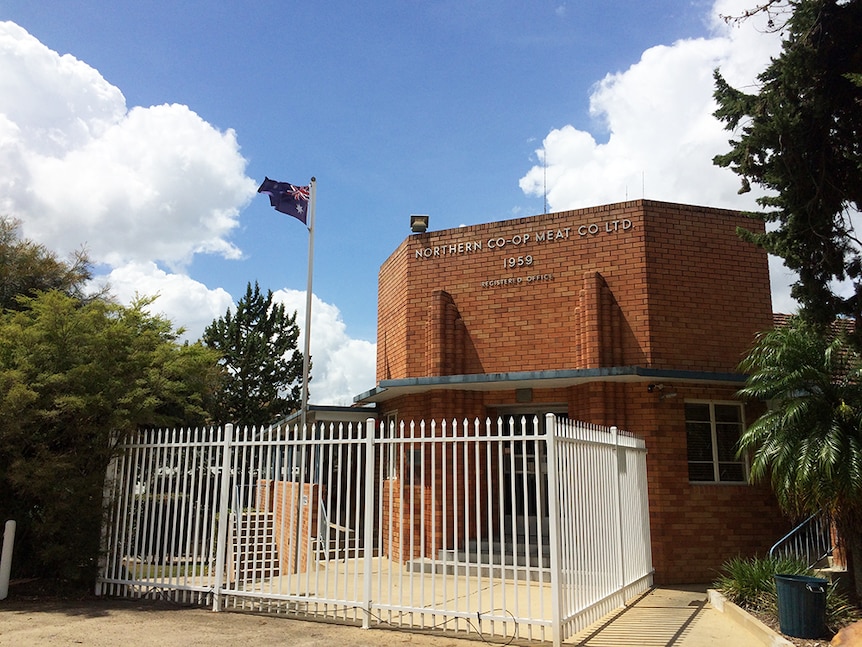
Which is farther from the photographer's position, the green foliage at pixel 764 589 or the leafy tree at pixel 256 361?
the leafy tree at pixel 256 361

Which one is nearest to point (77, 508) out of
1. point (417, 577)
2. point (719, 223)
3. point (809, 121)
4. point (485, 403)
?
point (417, 577)

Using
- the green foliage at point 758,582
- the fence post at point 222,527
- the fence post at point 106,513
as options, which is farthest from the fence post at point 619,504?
the fence post at point 106,513

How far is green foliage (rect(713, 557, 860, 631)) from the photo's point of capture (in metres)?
7.38

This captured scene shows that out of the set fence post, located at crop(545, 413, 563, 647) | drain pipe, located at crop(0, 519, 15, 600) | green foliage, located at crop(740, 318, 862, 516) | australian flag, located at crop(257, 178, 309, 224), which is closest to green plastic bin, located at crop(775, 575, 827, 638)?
green foliage, located at crop(740, 318, 862, 516)

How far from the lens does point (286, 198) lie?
13.9 metres

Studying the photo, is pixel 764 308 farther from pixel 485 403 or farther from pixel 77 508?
pixel 77 508

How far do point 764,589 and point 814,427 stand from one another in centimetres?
209

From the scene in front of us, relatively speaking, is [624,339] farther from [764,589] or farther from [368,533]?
[368,533]

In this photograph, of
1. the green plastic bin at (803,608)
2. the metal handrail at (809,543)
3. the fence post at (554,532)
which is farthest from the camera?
the metal handrail at (809,543)

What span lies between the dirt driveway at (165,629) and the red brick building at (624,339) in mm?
4736

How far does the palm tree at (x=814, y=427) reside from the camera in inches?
Answer: 315

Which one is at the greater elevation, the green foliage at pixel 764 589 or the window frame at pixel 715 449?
the window frame at pixel 715 449

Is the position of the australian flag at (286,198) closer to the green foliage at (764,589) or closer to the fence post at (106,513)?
the fence post at (106,513)

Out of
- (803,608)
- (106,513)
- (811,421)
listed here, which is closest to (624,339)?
(811,421)
